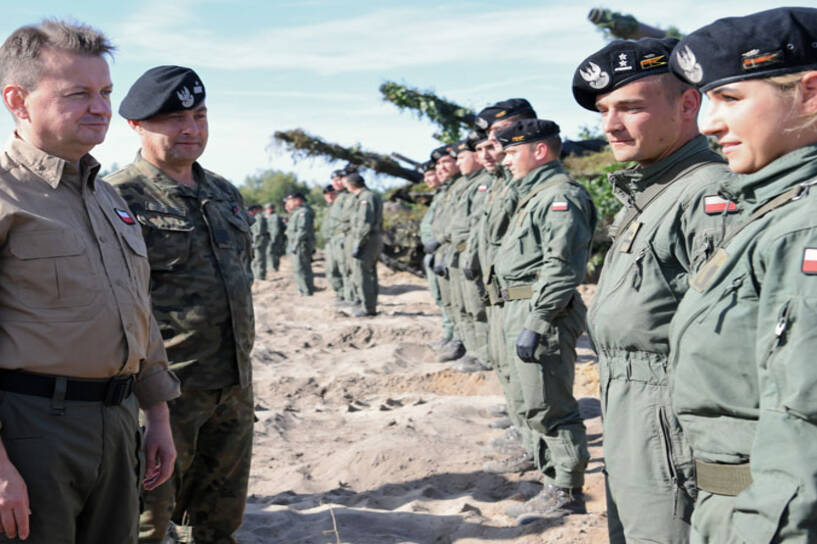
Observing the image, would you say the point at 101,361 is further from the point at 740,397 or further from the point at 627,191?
the point at 627,191

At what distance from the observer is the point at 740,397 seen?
1.80m

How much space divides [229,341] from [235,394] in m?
0.24

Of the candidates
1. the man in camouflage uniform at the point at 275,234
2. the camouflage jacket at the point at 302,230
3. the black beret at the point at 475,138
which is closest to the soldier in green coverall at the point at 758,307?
the black beret at the point at 475,138

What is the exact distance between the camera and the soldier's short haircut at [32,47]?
2340mm

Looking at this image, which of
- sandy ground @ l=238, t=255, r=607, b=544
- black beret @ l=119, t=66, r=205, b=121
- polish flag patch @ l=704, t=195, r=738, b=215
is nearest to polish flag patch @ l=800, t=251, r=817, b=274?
polish flag patch @ l=704, t=195, r=738, b=215

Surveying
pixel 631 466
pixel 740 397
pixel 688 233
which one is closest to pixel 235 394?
pixel 631 466

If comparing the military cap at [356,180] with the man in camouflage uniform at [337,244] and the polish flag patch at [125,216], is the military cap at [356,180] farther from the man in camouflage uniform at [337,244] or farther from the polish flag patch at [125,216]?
the polish flag patch at [125,216]

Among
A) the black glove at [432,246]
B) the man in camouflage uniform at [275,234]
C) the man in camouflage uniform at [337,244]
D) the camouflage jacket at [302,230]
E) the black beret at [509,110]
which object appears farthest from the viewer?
the man in camouflage uniform at [275,234]

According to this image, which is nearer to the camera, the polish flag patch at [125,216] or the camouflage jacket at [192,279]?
the polish flag patch at [125,216]

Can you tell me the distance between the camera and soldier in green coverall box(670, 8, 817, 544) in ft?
5.08

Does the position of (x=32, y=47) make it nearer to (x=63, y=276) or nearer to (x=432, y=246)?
(x=63, y=276)

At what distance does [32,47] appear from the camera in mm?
2344

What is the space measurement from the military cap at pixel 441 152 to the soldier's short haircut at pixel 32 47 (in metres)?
8.47

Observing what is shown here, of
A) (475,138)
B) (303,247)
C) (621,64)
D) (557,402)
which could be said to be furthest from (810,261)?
(303,247)
